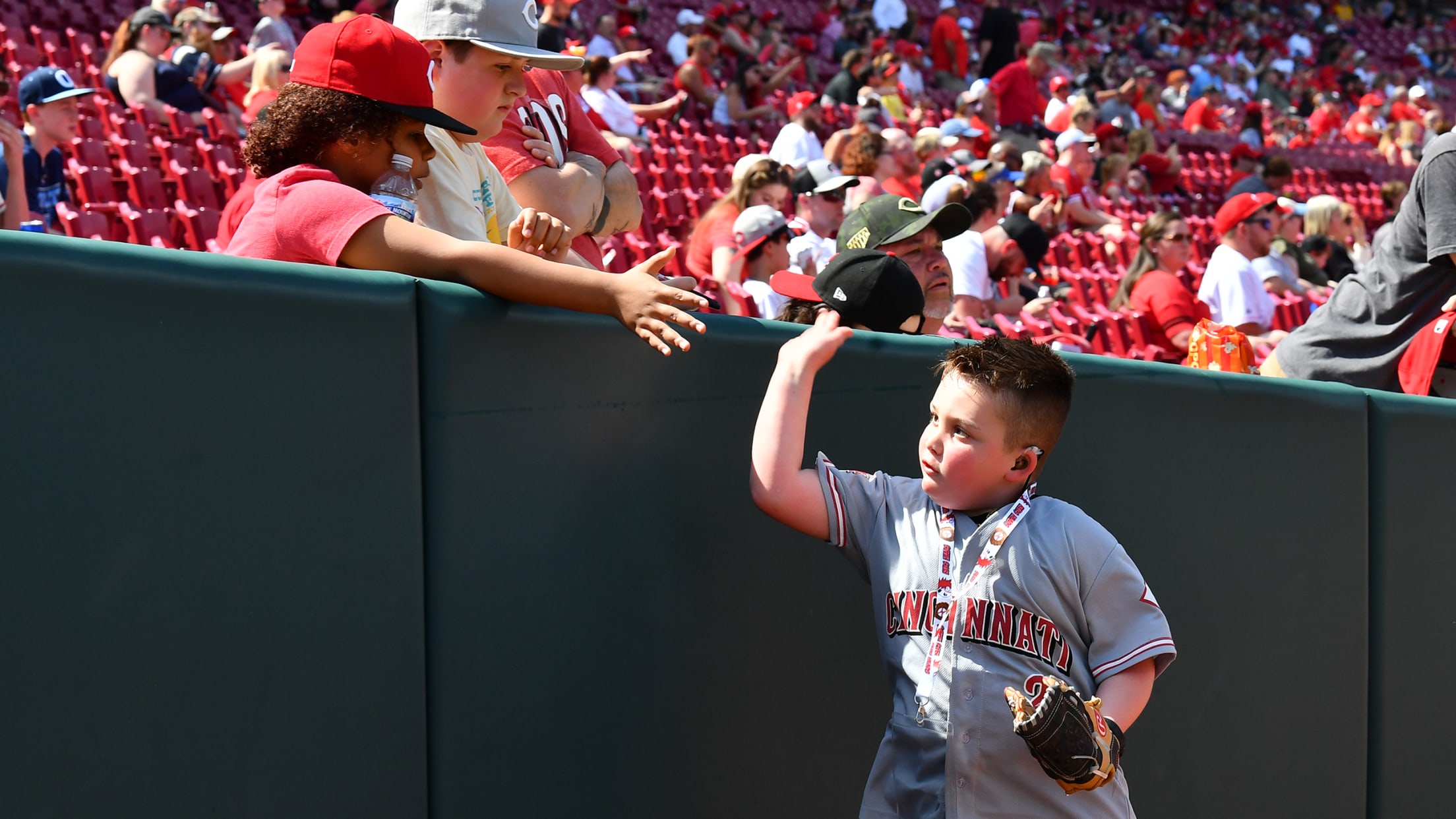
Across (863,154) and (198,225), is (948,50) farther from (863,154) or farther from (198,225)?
(198,225)

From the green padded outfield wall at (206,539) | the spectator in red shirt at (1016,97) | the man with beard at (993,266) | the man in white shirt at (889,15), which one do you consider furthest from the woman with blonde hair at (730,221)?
the man in white shirt at (889,15)

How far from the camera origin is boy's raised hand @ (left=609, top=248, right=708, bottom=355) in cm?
185

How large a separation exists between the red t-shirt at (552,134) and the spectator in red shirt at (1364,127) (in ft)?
60.5

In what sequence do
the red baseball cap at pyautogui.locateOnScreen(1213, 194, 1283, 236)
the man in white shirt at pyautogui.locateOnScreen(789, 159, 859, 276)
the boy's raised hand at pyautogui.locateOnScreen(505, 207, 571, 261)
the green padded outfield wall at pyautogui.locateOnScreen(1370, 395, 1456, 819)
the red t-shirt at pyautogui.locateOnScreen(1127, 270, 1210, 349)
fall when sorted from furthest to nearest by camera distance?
the red baseball cap at pyautogui.locateOnScreen(1213, 194, 1283, 236) → the red t-shirt at pyautogui.locateOnScreen(1127, 270, 1210, 349) → the man in white shirt at pyautogui.locateOnScreen(789, 159, 859, 276) → the green padded outfield wall at pyautogui.locateOnScreen(1370, 395, 1456, 819) → the boy's raised hand at pyautogui.locateOnScreen(505, 207, 571, 261)

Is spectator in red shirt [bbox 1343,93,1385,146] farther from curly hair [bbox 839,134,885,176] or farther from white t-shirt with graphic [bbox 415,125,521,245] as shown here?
white t-shirt with graphic [bbox 415,125,521,245]

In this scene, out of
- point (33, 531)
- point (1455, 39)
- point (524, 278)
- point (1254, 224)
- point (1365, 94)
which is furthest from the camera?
point (1455, 39)

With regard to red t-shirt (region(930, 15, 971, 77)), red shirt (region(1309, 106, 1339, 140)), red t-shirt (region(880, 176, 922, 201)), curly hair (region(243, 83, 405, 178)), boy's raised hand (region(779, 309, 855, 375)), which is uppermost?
red t-shirt (region(930, 15, 971, 77))

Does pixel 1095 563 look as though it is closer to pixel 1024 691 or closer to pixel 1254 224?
pixel 1024 691

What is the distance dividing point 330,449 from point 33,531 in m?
0.33

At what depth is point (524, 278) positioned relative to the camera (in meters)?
1.83

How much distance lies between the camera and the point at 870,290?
2.45 metres

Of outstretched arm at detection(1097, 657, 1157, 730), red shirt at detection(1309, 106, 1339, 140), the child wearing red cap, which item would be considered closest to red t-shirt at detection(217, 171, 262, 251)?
the child wearing red cap

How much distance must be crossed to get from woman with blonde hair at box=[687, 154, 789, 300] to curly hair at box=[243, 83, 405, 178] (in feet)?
12.0

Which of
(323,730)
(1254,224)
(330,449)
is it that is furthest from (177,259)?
(1254,224)
